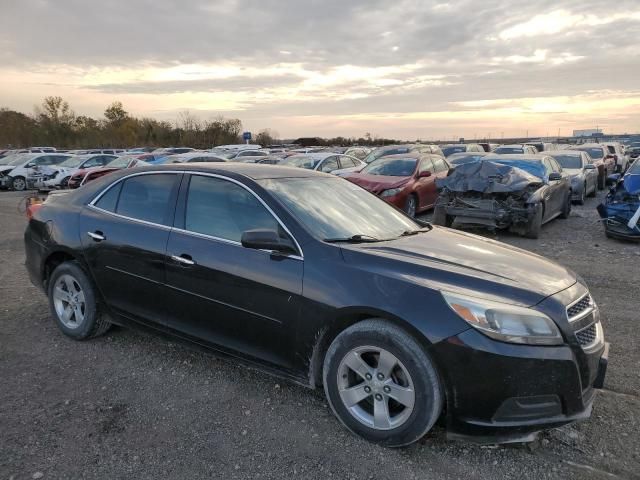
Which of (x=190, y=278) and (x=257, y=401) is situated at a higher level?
(x=190, y=278)

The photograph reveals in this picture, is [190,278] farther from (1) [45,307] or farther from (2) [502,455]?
(1) [45,307]

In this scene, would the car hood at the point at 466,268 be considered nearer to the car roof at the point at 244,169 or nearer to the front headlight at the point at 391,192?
the car roof at the point at 244,169

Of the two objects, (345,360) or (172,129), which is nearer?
(345,360)

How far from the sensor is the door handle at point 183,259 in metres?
3.47

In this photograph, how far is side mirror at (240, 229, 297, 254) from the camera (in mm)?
3062

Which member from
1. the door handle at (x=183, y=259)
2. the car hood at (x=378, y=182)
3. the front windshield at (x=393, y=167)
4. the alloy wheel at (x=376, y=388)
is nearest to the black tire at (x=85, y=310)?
the door handle at (x=183, y=259)

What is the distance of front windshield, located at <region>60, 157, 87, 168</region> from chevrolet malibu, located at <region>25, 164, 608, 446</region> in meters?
18.4

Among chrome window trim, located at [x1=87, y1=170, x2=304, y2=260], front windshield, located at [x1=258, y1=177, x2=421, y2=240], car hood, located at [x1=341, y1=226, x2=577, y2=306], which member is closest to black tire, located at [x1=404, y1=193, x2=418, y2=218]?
front windshield, located at [x1=258, y1=177, x2=421, y2=240]

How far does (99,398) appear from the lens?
3400 mm

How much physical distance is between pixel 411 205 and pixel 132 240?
8.18 metres

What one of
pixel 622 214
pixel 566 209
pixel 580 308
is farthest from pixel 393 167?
pixel 580 308

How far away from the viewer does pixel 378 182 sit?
1098 centimetres

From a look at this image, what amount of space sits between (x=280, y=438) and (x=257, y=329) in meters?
0.69

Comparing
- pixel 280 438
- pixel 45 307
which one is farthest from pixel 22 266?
pixel 280 438
